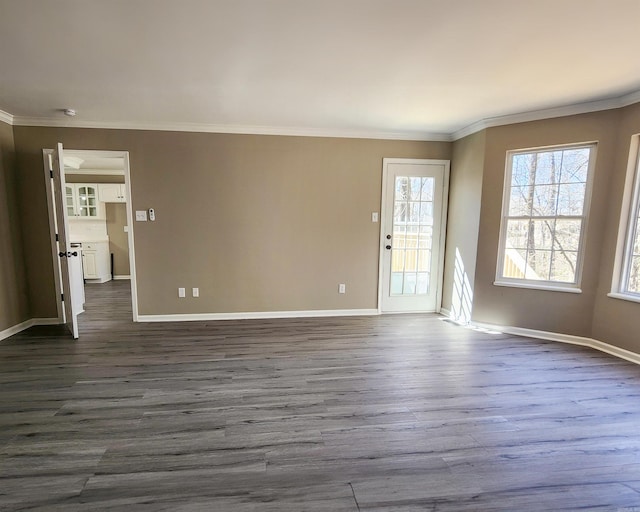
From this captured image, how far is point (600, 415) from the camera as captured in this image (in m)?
2.19

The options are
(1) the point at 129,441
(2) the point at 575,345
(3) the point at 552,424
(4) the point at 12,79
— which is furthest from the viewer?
(2) the point at 575,345

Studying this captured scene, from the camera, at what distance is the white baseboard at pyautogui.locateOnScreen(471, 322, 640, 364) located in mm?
3109

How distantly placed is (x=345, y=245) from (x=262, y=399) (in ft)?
8.25

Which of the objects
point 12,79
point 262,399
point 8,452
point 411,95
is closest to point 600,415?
point 262,399

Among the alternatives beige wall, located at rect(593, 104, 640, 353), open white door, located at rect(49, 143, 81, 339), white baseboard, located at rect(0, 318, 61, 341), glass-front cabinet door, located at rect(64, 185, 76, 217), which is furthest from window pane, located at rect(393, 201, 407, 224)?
glass-front cabinet door, located at rect(64, 185, 76, 217)

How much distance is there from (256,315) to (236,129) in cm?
247

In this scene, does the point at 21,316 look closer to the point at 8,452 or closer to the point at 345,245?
the point at 8,452

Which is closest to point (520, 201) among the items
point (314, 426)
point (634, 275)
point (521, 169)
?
point (521, 169)

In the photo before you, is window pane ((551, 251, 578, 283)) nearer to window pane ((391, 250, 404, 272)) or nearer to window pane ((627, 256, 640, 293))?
window pane ((627, 256, 640, 293))

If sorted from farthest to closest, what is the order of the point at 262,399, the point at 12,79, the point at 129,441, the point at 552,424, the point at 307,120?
1. the point at 307,120
2. the point at 12,79
3. the point at 262,399
4. the point at 552,424
5. the point at 129,441

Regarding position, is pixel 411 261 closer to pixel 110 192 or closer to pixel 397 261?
pixel 397 261

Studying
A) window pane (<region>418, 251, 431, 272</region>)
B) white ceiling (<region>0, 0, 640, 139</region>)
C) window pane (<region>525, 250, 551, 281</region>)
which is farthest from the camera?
window pane (<region>418, 251, 431, 272</region>)

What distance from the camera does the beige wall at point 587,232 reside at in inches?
127

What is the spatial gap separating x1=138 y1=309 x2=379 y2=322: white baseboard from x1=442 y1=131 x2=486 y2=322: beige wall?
1.15m
